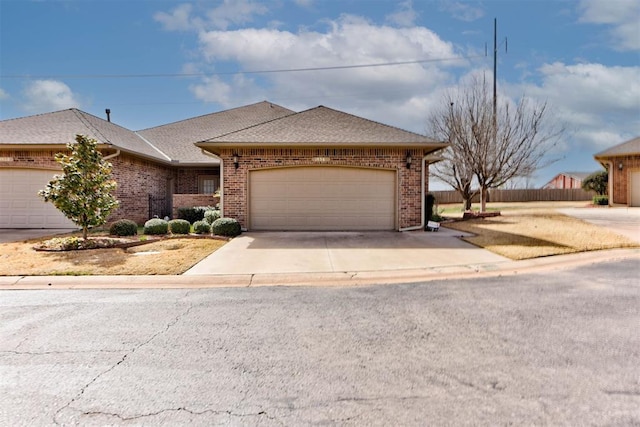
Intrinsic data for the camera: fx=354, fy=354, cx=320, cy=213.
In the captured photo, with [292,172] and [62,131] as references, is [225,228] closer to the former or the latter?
[292,172]

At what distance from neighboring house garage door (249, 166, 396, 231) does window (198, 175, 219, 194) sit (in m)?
6.52

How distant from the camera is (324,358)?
3371mm

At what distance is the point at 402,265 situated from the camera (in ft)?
25.1

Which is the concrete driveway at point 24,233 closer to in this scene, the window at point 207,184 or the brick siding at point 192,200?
the brick siding at point 192,200

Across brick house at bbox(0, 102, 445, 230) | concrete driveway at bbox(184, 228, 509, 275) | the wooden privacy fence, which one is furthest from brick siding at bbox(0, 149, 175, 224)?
the wooden privacy fence

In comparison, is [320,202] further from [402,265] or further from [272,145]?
[402,265]

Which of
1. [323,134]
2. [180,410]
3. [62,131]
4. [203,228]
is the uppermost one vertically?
[62,131]

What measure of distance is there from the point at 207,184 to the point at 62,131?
21.4ft

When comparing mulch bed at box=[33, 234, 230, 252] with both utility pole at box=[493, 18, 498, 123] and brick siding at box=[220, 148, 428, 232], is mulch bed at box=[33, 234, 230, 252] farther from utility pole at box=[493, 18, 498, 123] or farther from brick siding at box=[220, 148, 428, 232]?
utility pole at box=[493, 18, 498, 123]

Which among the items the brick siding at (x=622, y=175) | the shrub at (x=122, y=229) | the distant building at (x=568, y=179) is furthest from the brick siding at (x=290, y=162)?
the distant building at (x=568, y=179)

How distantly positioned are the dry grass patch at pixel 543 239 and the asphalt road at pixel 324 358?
3.47 m

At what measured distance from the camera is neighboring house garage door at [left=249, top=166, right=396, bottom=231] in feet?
42.9

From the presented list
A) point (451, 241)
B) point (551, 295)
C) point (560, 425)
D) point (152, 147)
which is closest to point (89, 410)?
point (560, 425)

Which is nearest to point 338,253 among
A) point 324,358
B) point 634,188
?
point 324,358
